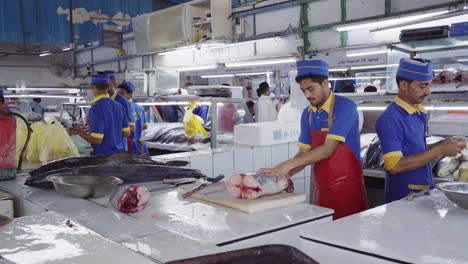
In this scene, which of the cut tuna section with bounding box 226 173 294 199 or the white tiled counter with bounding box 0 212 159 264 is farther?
the cut tuna section with bounding box 226 173 294 199

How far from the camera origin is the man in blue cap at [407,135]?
2752mm

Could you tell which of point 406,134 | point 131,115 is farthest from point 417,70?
point 131,115

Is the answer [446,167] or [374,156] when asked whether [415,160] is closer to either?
[446,167]

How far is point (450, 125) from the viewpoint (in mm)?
3842

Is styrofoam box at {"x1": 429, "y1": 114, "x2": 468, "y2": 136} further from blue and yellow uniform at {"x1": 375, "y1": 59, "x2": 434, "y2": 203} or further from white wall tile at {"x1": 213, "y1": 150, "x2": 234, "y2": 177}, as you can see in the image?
white wall tile at {"x1": 213, "y1": 150, "x2": 234, "y2": 177}

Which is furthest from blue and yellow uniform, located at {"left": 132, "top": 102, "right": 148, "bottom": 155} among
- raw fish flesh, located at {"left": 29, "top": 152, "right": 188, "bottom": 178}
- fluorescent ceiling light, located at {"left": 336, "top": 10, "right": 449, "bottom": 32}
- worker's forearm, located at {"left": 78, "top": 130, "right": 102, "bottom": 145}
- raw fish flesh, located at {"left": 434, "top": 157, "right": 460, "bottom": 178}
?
raw fish flesh, located at {"left": 434, "top": 157, "right": 460, "bottom": 178}

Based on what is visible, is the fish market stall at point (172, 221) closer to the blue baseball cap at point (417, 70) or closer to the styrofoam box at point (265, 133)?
the blue baseball cap at point (417, 70)

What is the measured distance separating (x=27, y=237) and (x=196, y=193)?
3.02ft

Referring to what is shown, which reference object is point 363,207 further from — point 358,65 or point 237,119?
point 358,65

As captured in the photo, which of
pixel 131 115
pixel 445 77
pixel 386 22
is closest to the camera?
pixel 445 77

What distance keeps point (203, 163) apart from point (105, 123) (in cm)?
139

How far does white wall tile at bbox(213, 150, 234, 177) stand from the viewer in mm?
3770

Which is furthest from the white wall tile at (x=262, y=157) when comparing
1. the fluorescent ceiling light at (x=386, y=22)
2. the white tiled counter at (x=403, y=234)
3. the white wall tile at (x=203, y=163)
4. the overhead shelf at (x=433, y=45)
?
the fluorescent ceiling light at (x=386, y=22)

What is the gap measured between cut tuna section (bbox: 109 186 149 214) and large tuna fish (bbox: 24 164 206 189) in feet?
1.60
